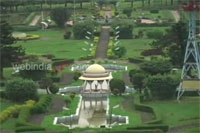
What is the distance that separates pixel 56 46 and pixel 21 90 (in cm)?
3241

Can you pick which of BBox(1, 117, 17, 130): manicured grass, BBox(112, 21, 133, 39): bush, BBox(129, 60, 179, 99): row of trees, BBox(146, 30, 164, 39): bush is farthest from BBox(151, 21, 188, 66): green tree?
BBox(112, 21, 133, 39): bush

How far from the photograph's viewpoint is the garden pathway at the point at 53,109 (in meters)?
37.1

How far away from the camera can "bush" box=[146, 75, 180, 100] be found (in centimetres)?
4244

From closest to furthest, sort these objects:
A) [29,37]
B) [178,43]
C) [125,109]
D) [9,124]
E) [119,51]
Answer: [9,124]
[125,109]
[178,43]
[119,51]
[29,37]

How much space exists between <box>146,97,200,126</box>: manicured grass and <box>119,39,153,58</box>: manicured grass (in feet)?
77.2

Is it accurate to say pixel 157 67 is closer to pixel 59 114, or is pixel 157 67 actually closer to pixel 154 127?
pixel 59 114

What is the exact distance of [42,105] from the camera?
39.8 metres

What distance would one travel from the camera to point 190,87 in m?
42.8

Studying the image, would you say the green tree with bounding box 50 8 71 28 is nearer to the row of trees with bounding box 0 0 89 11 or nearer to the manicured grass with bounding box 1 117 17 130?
the row of trees with bounding box 0 0 89 11

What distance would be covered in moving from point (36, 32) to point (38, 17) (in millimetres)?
13747

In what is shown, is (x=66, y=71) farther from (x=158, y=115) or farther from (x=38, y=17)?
(x=38, y=17)

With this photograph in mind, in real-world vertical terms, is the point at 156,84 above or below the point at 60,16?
below

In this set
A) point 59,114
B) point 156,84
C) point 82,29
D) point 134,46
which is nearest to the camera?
point 59,114

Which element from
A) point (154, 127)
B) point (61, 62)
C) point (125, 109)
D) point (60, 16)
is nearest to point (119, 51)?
point (61, 62)
